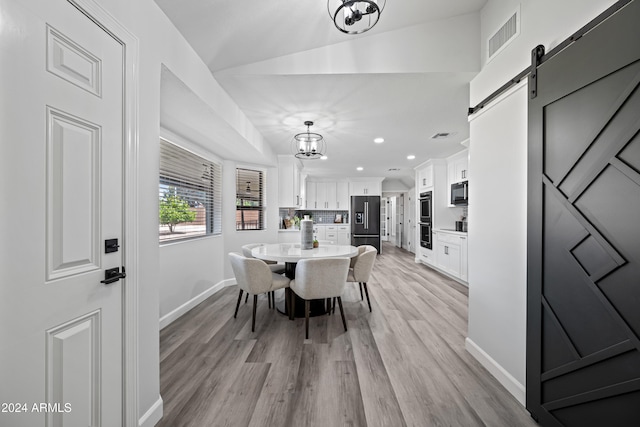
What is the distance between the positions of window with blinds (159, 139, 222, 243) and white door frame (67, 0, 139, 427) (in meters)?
1.56

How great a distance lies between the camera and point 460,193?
488 centimetres

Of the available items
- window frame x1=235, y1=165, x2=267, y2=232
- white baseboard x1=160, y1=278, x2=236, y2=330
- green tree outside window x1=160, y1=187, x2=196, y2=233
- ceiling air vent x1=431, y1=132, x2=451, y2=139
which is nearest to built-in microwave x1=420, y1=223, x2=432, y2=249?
ceiling air vent x1=431, y1=132, x2=451, y2=139

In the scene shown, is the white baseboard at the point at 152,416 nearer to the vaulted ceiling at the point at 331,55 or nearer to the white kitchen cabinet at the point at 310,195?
the vaulted ceiling at the point at 331,55

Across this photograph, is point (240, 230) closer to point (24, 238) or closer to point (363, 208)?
point (24, 238)

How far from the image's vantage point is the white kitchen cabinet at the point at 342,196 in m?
8.23

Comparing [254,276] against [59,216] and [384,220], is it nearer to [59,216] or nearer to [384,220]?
[59,216]

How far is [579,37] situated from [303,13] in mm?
1592

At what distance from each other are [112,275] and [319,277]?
1.64 meters

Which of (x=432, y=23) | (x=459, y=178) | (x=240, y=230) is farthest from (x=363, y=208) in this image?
(x=432, y=23)

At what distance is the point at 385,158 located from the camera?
5504 millimetres

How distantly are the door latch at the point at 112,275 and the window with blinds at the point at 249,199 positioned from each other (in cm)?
322

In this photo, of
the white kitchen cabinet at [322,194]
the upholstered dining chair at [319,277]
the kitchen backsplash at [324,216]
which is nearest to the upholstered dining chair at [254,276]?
the upholstered dining chair at [319,277]

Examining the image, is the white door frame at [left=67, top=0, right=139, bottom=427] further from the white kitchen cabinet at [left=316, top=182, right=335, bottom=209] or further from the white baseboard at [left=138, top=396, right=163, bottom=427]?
the white kitchen cabinet at [left=316, top=182, right=335, bottom=209]

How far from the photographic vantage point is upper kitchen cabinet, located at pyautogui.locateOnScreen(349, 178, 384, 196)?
815 cm
